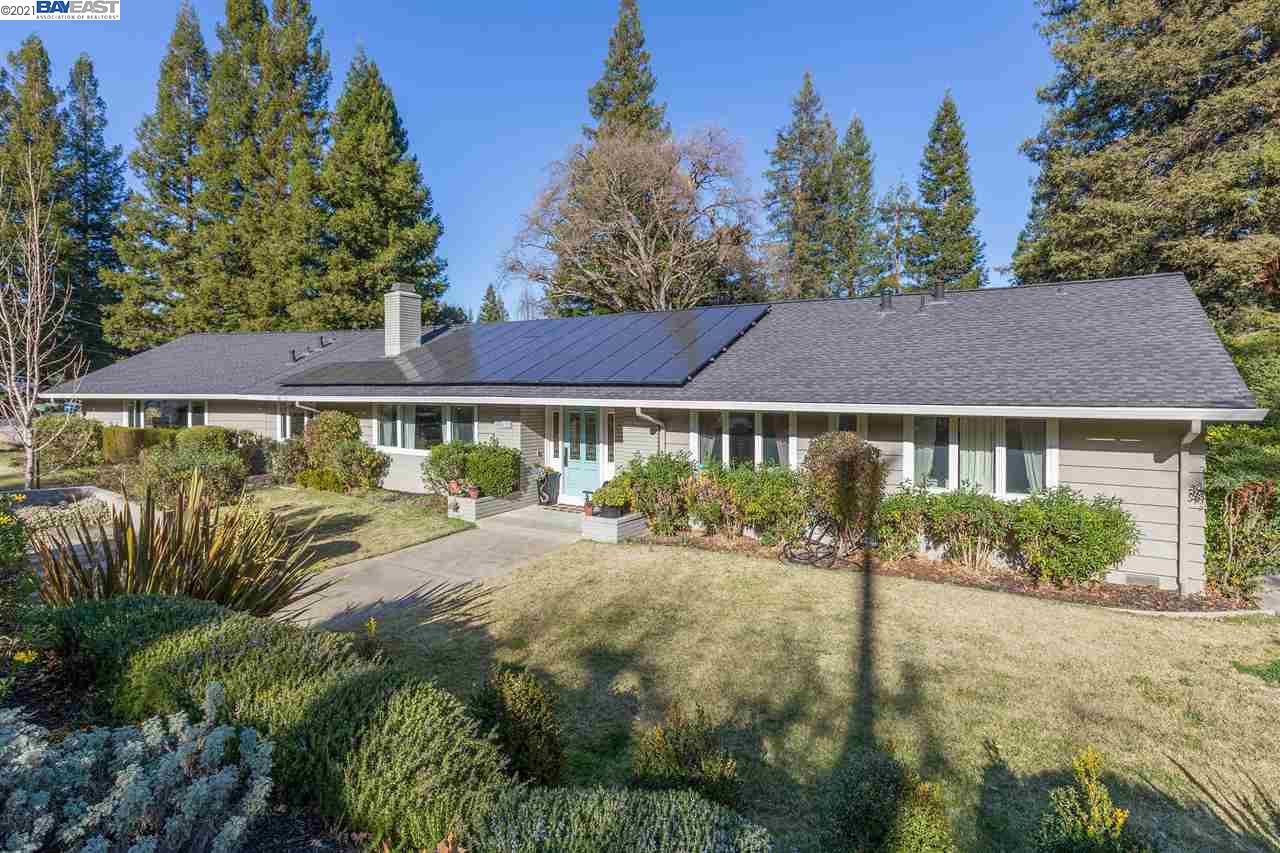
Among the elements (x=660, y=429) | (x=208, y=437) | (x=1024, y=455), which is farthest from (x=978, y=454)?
(x=208, y=437)

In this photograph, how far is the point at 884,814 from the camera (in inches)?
107

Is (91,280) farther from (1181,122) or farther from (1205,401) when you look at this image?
(1181,122)

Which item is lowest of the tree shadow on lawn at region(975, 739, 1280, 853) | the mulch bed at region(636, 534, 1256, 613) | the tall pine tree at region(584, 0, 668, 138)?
the tree shadow on lawn at region(975, 739, 1280, 853)

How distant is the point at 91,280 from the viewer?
33.1 metres

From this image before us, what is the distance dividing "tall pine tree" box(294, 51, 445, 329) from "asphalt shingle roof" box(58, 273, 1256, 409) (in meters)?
14.3

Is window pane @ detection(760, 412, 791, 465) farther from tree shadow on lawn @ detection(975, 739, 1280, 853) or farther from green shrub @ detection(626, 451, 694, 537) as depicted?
tree shadow on lawn @ detection(975, 739, 1280, 853)

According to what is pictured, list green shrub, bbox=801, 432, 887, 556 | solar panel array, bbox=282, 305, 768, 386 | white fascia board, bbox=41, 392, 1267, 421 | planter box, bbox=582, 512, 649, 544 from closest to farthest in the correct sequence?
white fascia board, bbox=41, 392, 1267, 421 < green shrub, bbox=801, 432, 887, 556 < planter box, bbox=582, 512, 649, 544 < solar panel array, bbox=282, 305, 768, 386

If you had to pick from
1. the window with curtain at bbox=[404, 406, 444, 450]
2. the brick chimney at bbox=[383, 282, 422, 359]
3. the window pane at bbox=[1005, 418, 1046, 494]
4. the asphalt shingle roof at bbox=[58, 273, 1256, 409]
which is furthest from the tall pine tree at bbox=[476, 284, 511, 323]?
the window pane at bbox=[1005, 418, 1046, 494]

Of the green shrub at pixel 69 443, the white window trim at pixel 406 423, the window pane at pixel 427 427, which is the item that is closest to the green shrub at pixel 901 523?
the white window trim at pixel 406 423

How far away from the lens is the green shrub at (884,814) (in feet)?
8.58

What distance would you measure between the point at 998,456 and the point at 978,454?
26 centimetres

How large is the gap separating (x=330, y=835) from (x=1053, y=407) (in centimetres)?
874

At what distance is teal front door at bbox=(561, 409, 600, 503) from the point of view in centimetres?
1326
